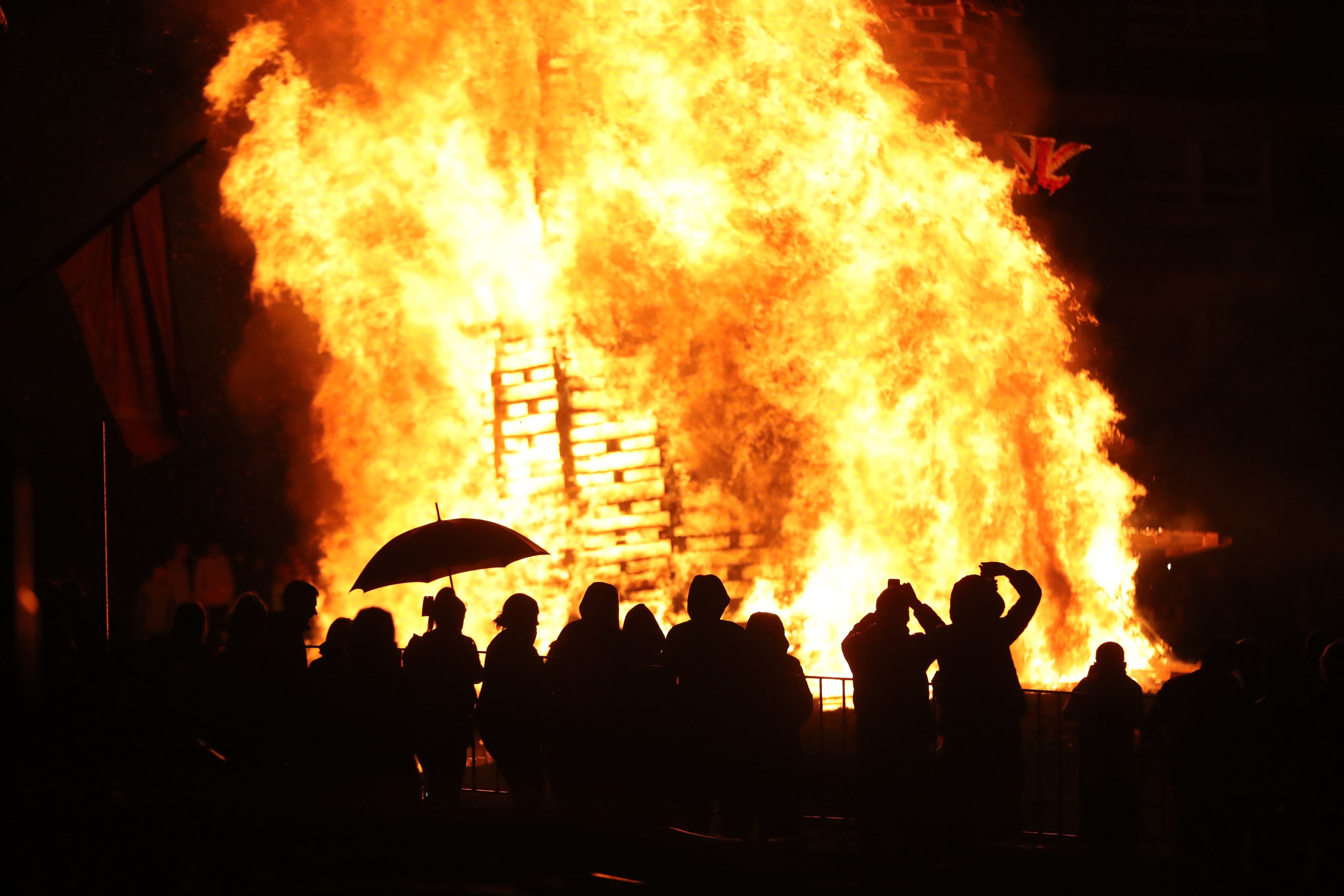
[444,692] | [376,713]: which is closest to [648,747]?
[444,692]

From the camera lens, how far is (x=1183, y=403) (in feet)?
69.8

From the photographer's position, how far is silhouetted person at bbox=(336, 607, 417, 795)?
20.4 ft

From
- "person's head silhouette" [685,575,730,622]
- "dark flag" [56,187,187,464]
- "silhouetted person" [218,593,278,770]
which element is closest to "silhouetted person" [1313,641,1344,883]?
"person's head silhouette" [685,575,730,622]

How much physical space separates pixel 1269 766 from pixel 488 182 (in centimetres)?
817

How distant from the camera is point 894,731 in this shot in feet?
21.5

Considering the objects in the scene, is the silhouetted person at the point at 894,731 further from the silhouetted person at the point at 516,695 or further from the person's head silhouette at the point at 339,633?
the person's head silhouette at the point at 339,633

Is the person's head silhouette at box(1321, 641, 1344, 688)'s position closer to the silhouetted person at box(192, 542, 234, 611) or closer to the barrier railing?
the barrier railing

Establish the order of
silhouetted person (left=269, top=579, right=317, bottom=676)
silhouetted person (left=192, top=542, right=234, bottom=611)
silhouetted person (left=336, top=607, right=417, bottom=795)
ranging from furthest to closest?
silhouetted person (left=192, top=542, right=234, bottom=611) < silhouetted person (left=269, top=579, right=317, bottom=676) < silhouetted person (left=336, top=607, right=417, bottom=795)

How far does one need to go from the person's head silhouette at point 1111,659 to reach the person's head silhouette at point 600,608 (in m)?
2.22

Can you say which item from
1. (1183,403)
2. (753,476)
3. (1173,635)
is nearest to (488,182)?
(753,476)

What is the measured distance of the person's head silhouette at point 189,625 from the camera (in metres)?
6.07

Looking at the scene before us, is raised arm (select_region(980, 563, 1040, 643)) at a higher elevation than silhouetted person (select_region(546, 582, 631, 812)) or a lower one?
higher

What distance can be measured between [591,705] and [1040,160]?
35.3ft

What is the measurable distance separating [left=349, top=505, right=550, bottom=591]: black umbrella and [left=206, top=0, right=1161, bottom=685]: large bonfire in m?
3.94
